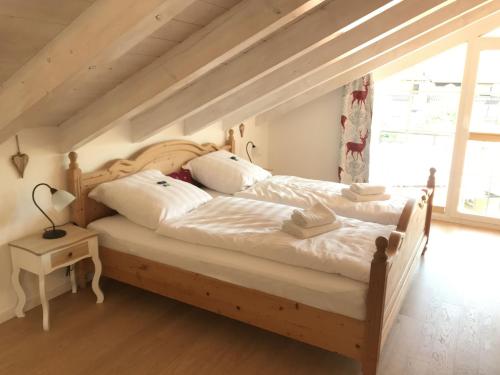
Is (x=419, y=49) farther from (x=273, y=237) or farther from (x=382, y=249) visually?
(x=382, y=249)

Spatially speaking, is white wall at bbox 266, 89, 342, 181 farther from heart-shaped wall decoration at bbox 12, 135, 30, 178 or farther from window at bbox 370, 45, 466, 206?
heart-shaped wall decoration at bbox 12, 135, 30, 178

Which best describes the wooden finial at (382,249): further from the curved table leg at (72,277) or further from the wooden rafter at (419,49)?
the wooden rafter at (419,49)

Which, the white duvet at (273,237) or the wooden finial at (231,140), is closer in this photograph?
the white duvet at (273,237)

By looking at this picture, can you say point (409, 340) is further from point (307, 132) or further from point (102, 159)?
point (307, 132)

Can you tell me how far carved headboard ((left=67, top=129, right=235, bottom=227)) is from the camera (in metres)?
2.79

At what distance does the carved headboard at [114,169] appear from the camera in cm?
279

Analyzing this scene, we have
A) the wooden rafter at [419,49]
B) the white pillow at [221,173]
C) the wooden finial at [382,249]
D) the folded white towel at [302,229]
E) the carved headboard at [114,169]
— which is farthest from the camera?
the wooden rafter at [419,49]

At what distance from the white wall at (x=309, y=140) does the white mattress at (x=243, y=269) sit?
9.44 ft

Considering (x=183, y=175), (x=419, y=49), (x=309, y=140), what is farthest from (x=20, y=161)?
(x=419, y=49)

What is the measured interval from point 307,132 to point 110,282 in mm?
3062

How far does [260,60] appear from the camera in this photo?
268cm

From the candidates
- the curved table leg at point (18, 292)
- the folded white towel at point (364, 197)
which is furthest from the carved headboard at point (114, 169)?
the folded white towel at point (364, 197)

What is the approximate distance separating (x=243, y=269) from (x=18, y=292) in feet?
4.67

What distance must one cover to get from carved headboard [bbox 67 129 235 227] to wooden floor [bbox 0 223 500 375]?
0.55m
